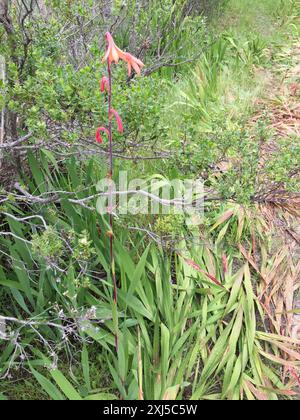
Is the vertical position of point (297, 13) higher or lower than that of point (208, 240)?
higher

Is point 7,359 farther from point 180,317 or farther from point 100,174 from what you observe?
point 100,174

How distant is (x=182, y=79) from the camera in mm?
3848

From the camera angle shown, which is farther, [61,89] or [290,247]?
[290,247]

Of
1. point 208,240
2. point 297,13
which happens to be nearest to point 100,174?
point 208,240

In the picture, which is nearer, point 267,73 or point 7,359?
point 7,359

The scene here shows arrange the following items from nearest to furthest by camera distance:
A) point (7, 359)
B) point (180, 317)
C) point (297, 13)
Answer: point (7, 359), point (180, 317), point (297, 13)

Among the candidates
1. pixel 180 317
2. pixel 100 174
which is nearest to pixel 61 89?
pixel 100 174

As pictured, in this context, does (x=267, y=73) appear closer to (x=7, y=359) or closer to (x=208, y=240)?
(x=208, y=240)

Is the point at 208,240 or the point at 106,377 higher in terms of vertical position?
the point at 208,240

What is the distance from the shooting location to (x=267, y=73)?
14.0 feet

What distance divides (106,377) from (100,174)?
3.25 ft

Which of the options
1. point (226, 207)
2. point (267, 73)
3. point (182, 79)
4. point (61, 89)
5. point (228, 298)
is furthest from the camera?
point (267, 73)

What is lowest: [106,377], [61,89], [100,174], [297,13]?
[106,377]

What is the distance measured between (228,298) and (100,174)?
2.96ft
